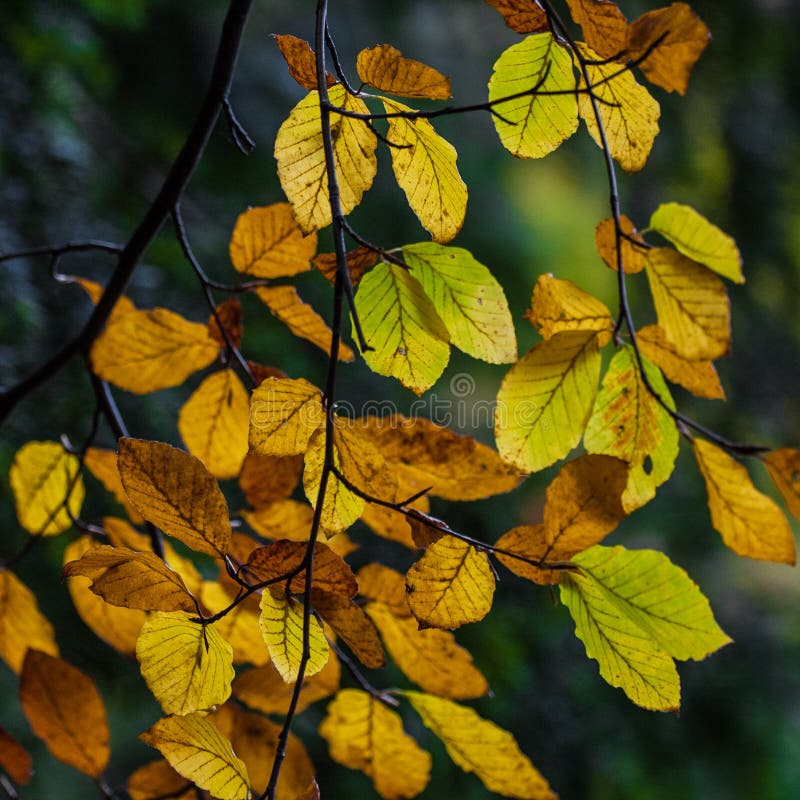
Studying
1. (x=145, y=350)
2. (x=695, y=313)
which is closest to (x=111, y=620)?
(x=145, y=350)

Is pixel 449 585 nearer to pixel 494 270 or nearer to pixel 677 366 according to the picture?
pixel 677 366

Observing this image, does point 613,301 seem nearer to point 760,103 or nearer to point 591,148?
point 591,148

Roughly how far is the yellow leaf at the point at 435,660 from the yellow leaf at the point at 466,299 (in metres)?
0.15

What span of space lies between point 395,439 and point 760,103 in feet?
5.74

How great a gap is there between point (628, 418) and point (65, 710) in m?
0.33

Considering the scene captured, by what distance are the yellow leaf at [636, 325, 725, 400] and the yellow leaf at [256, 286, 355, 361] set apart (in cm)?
15

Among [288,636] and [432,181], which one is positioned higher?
[432,181]

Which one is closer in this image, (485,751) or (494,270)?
(485,751)

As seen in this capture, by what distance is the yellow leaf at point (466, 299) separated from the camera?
36 cm

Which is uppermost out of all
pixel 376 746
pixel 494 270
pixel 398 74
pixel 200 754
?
pixel 398 74

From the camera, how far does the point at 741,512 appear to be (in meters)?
0.37

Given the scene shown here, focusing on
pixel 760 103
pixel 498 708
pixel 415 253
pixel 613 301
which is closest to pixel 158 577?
pixel 415 253

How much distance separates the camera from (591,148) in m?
1.81

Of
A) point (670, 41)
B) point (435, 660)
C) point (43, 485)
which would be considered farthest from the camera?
point (43, 485)
